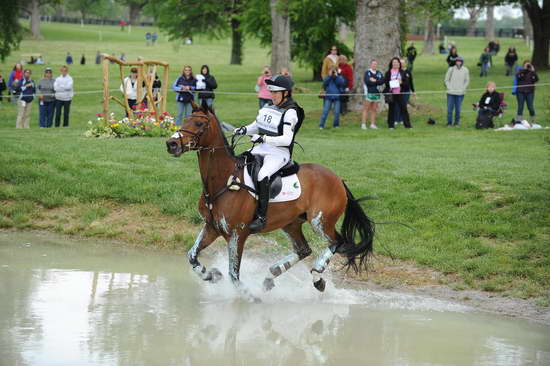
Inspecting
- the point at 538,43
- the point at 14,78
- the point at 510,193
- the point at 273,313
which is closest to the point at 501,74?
the point at 538,43

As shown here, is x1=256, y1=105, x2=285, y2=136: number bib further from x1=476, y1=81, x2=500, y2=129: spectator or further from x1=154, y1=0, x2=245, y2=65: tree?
x1=154, y1=0, x2=245, y2=65: tree

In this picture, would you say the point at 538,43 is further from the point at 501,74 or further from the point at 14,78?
the point at 14,78

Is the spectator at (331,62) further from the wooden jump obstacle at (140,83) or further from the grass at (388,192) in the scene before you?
the wooden jump obstacle at (140,83)

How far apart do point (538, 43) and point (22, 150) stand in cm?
3221

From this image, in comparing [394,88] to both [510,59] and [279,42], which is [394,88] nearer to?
[279,42]

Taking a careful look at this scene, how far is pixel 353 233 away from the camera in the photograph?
36.2 feet

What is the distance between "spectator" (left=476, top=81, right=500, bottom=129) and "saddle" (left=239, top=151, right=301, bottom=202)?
49.0 feet

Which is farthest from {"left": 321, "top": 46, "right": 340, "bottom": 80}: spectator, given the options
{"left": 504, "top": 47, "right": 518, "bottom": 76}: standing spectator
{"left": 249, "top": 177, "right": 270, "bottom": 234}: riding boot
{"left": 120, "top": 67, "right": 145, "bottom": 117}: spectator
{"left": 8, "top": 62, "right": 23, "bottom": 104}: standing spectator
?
{"left": 504, "top": 47, "right": 518, "bottom": 76}: standing spectator

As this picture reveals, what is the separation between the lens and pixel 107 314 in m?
9.21

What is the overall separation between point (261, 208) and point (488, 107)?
51.1 ft

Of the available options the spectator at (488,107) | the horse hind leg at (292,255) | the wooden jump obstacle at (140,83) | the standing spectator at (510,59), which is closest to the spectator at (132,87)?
the wooden jump obstacle at (140,83)

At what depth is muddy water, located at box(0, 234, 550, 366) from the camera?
315 inches

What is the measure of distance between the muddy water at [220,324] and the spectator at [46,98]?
13.4 m

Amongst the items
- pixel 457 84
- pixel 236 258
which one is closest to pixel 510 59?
pixel 457 84
